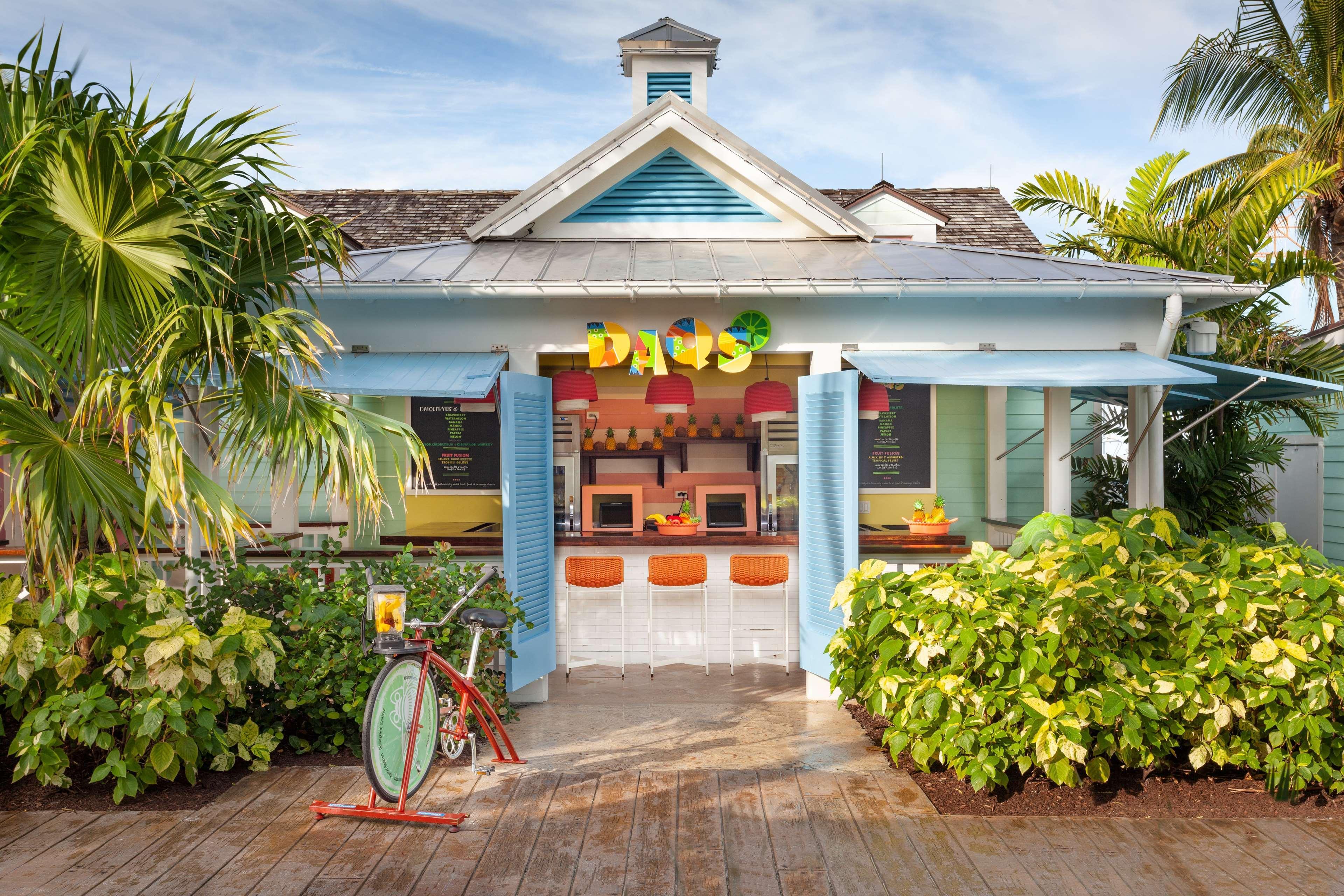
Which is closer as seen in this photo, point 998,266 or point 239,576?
point 239,576

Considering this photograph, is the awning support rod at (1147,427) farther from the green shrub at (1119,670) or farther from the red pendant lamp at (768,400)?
the red pendant lamp at (768,400)

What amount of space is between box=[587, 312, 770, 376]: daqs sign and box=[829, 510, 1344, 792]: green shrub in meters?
2.36

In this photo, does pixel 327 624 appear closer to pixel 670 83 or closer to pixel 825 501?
pixel 825 501

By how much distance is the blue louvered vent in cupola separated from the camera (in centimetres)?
714

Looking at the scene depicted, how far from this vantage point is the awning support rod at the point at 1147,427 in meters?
6.04

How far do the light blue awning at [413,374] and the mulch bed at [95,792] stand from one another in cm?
212

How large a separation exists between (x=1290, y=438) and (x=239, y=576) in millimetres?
10228

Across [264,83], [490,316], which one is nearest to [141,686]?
[490,316]

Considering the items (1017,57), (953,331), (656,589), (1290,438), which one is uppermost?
(1017,57)

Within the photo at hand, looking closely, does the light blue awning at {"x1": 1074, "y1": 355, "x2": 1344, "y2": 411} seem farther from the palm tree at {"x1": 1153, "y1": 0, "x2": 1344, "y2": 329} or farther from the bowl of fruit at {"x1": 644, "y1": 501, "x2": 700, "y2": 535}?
the palm tree at {"x1": 1153, "y1": 0, "x2": 1344, "y2": 329}

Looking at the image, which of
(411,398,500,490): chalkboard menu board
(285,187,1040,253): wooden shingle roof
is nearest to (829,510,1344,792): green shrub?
(411,398,500,490): chalkboard menu board

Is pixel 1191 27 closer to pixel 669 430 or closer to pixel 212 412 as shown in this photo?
pixel 669 430

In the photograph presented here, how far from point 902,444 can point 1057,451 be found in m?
3.63

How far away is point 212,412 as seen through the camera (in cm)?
428
